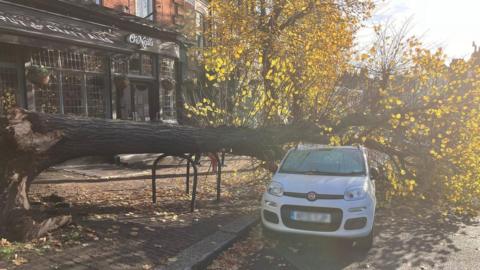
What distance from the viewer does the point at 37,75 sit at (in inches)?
412

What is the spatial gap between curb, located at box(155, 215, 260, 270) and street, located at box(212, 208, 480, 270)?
46 cm

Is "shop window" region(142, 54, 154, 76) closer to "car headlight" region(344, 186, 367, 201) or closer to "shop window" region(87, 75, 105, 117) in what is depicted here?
"shop window" region(87, 75, 105, 117)

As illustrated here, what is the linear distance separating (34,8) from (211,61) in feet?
18.2

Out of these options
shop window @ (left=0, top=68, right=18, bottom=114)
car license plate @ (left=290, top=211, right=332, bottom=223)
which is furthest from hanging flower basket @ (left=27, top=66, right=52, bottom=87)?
car license plate @ (left=290, top=211, right=332, bottom=223)

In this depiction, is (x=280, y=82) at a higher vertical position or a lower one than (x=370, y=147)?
higher

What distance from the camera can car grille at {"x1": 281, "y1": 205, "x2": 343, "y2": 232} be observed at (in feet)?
17.5

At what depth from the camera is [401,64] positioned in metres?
9.80

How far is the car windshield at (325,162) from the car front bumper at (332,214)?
0.77m

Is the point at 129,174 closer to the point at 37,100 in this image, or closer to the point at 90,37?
the point at 37,100

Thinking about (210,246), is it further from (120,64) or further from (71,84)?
(120,64)

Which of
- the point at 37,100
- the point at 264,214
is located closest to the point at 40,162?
the point at 264,214

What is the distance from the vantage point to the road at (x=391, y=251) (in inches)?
202

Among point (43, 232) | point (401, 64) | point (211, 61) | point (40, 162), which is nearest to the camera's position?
point (43, 232)

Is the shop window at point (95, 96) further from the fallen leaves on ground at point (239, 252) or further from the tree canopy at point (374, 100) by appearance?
the fallen leaves on ground at point (239, 252)
